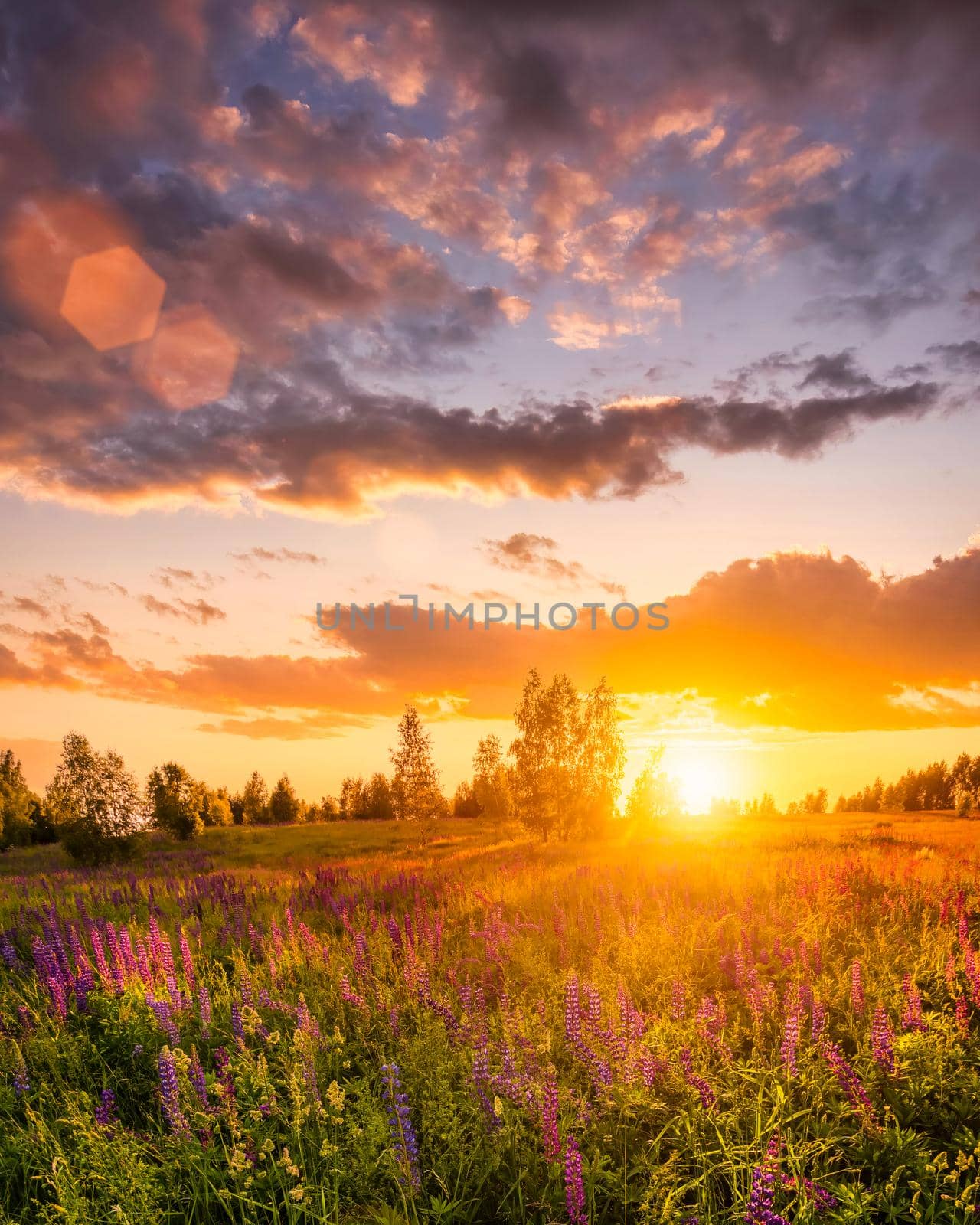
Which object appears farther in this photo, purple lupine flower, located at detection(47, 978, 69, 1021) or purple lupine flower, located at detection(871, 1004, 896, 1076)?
purple lupine flower, located at detection(47, 978, 69, 1021)

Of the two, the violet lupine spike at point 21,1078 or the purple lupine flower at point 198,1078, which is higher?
the purple lupine flower at point 198,1078

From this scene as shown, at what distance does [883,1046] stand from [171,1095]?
4.94m

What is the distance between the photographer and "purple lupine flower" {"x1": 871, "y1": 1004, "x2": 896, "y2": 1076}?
15.2 feet

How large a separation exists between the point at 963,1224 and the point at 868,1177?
2.80 feet

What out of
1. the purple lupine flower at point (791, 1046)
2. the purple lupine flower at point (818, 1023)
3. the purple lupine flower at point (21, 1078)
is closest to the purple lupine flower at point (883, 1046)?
the purple lupine flower at point (818, 1023)

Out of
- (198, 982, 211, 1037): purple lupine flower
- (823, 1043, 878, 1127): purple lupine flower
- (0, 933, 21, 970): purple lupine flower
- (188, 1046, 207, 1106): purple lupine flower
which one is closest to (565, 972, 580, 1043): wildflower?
(823, 1043, 878, 1127): purple lupine flower

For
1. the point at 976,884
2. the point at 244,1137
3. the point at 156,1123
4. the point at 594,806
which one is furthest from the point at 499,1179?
the point at 594,806

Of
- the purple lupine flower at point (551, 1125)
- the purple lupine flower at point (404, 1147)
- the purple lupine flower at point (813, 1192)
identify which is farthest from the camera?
the purple lupine flower at point (551, 1125)

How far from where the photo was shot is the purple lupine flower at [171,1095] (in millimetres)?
3875

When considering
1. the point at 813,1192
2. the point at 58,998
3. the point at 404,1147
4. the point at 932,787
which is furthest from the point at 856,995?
the point at 932,787

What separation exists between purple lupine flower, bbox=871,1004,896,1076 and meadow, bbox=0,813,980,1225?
0.08 ft

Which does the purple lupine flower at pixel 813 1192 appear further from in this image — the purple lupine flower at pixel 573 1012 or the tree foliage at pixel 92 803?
the tree foliage at pixel 92 803

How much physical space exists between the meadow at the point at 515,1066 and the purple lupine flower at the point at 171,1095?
0.7 inches

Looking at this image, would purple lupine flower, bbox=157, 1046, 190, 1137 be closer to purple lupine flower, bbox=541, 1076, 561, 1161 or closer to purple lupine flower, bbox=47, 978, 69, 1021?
purple lupine flower, bbox=541, 1076, 561, 1161
